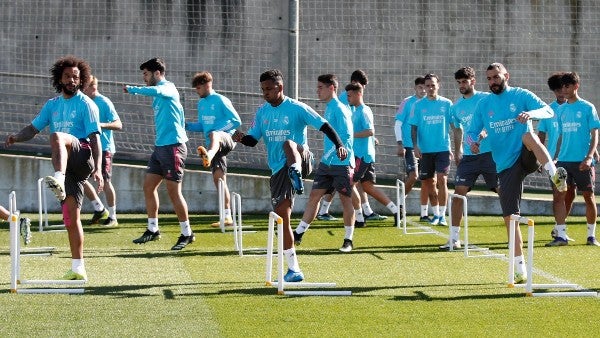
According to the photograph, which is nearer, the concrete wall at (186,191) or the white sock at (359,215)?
the white sock at (359,215)

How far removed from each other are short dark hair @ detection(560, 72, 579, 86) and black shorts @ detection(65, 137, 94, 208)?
6450 mm

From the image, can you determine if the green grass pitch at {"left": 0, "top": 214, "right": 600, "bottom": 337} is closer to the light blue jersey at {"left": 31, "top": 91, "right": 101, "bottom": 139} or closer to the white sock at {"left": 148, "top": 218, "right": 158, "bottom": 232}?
the white sock at {"left": 148, "top": 218, "right": 158, "bottom": 232}

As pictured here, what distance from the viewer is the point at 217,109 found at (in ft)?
51.5

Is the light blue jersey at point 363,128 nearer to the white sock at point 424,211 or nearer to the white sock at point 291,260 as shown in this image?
the white sock at point 424,211

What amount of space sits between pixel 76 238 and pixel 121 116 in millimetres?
10602

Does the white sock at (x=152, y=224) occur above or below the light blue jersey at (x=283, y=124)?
below

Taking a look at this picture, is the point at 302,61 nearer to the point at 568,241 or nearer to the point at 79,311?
the point at 568,241

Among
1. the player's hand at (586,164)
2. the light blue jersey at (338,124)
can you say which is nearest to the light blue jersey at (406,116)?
the player's hand at (586,164)

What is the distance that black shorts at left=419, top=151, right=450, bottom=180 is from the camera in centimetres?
1669

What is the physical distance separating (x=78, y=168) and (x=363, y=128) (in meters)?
5.91

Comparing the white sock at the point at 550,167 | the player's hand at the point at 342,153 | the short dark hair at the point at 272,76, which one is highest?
the short dark hair at the point at 272,76

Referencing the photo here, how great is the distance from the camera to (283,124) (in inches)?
422

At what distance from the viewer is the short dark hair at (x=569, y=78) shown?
1445 cm

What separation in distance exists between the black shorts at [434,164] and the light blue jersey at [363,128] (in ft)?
2.98
